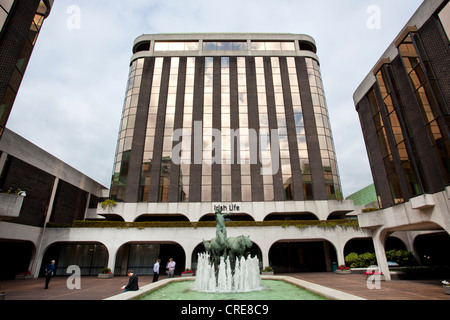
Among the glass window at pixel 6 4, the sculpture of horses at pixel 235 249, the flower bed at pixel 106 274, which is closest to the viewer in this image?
the glass window at pixel 6 4

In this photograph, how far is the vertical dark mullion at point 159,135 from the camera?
33.9 m

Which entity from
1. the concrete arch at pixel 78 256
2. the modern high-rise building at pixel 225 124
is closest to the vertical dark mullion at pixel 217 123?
the modern high-rise building at pixel 225 124

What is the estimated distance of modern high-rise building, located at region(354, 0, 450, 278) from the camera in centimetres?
1418

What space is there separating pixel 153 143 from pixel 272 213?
2052 cm

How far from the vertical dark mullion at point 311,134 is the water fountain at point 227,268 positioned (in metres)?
21.7

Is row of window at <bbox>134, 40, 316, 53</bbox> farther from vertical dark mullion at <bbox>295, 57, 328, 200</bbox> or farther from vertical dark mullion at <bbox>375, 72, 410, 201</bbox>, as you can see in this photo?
vertical dark mullion at <bbox>375, 72, 410, 201</bbox>

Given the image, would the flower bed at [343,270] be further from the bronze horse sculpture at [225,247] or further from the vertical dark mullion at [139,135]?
the vertical dark mullion at [139,135]

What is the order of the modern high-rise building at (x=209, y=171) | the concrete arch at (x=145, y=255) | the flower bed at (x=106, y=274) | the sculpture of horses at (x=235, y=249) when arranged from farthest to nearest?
the concrete arch at (x=145, y=255), the modern high-rise building at (x=209, y=171), the flower bed at (x=106, y=274), the sculpture of horses at (x=235, y=249)

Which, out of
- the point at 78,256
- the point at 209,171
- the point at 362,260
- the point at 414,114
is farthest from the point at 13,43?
the point at 362,260

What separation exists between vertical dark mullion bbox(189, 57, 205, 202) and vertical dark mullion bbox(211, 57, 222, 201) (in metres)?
1.89

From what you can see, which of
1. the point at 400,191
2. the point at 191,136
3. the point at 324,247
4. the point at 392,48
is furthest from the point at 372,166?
the point at 191,136

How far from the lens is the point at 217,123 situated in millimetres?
37281

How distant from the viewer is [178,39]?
142ft

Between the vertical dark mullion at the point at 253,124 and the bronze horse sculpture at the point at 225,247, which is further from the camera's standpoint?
the vertical dark mullion at the point at 253,124
